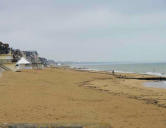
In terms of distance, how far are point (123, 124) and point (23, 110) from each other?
14.4ft

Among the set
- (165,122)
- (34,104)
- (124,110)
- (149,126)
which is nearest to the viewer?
(149,126)

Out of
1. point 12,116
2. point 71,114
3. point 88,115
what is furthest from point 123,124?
point 12,116

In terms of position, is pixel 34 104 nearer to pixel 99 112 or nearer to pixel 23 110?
pixel 23 110

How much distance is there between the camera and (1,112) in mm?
9266

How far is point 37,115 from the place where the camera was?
8.88 metres

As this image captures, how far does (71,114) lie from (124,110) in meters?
2.67

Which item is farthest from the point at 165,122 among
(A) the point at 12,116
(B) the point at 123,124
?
(A) the point at 12,116

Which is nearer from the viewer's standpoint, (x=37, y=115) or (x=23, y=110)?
(x=37, y=115)

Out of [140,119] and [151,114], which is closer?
[140,119]

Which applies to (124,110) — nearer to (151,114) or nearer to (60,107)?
(151,114)

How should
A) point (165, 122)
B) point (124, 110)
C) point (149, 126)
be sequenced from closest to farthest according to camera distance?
1. point (149, 126)
2. point (165, 122)
3. point (124, 110)

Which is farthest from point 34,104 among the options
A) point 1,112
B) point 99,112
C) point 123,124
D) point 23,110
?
point 123,124

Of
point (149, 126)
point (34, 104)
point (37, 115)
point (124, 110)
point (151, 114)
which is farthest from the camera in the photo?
point (34, 104)

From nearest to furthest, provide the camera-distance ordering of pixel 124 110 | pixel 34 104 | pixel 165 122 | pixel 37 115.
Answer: pixel 165 122 < pixel 37 115 < pixel 124 110 < pixel 34 104
